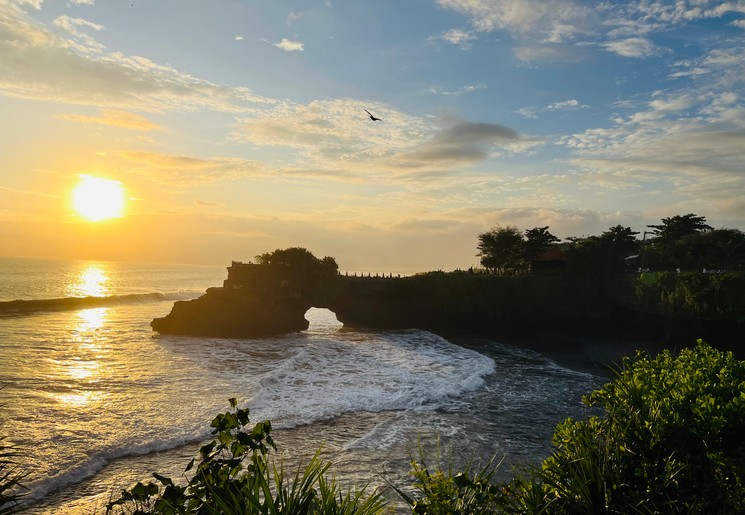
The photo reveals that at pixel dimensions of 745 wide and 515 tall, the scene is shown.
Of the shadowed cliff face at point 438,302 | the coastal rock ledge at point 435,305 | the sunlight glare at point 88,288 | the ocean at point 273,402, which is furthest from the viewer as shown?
the sunlight glare at point 88,288

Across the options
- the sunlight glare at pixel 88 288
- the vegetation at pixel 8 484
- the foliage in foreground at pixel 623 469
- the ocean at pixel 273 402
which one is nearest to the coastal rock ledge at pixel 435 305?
the ocean at pixel 273 402

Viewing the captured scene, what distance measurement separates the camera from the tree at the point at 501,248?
59.8m

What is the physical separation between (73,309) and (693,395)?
67962mm

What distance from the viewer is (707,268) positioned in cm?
5072

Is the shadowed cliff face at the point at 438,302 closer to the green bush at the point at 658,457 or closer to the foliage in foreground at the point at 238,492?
the green bush at the point at 658,457

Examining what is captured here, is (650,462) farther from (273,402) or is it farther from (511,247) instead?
(511,247)

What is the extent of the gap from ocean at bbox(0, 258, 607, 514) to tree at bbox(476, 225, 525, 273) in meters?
22.3

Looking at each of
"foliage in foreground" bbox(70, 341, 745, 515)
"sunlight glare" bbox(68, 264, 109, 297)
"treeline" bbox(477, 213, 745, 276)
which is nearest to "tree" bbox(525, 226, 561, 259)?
"treeline" bbox(477, 213, 745, 276)

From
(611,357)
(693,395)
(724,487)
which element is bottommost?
(611,357)

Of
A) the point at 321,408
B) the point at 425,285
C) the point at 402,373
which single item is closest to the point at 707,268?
the point at 425,285

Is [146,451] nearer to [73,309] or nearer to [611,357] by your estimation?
[611,357]

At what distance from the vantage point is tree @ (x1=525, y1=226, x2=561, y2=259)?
58.1 metres

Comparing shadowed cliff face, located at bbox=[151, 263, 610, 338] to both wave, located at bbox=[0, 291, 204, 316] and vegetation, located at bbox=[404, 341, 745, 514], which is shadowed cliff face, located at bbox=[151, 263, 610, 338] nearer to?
wave, located at bbox=[0, 291, 204, 316]

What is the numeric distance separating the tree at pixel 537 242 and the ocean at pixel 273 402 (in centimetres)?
2120
